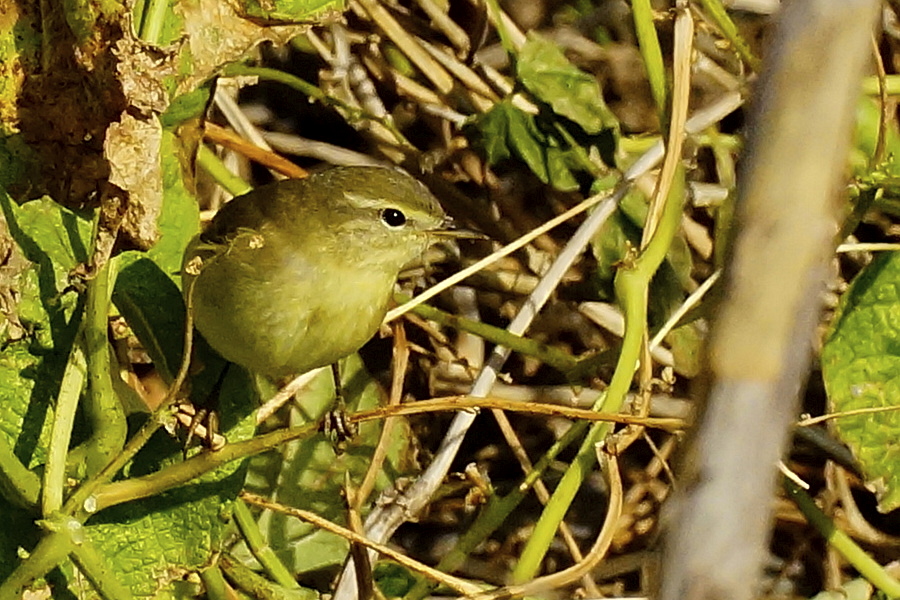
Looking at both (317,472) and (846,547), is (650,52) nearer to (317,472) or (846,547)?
(846,547)

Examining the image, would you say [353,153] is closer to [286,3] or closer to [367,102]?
[367,102]

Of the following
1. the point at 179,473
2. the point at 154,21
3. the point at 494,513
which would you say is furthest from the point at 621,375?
the point at 154,21

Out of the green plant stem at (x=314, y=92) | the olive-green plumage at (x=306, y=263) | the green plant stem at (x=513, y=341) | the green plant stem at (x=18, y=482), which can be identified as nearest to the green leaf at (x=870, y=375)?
the green plant stem at (x=513, y=341)

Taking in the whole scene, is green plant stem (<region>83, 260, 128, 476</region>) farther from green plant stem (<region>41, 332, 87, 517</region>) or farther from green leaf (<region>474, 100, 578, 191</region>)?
green leaf (<region>474, 100, 578, 191</region>)

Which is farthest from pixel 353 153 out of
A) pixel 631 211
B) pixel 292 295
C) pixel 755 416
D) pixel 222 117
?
pixel 755 416

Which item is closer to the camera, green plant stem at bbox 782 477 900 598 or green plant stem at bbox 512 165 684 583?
green plant stem at bbox 512 165 684 583

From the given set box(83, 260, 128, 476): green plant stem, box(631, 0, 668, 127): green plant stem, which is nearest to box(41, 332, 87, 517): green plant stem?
box(83, 260, 128, 476): green plant stem
